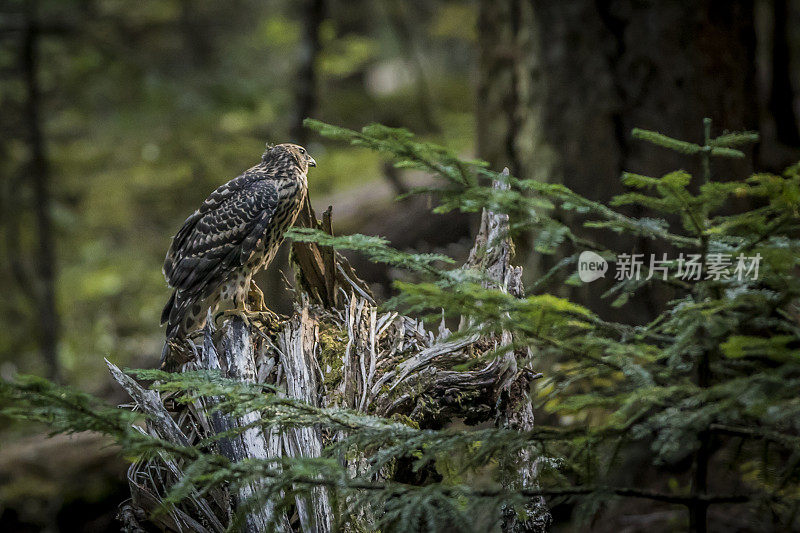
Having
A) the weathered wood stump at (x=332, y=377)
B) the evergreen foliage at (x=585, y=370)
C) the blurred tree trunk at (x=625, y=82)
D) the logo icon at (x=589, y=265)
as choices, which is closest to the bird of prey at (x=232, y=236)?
the weathered wood stump at (x=332, y=377)

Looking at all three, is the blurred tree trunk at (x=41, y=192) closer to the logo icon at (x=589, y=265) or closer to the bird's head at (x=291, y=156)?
the bird's head at (x=291, y=156)

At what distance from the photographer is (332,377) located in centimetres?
298

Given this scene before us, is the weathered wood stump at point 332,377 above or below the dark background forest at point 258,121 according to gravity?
below

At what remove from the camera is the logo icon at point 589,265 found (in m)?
2.21

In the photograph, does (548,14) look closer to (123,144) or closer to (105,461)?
(105,461)


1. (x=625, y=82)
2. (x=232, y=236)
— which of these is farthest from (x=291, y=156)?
(x=625, y=82)

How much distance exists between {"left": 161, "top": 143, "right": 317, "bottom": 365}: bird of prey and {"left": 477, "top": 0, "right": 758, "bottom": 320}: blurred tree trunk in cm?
242

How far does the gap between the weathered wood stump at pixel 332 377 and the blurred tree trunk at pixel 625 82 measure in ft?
7.27

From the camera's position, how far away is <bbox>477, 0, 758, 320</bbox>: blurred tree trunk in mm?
5047

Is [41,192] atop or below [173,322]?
atop

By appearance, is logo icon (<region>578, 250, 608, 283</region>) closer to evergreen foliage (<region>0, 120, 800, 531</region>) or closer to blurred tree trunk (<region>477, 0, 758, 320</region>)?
evergreen foliage (<region>0, 120, 800, 531</region>)

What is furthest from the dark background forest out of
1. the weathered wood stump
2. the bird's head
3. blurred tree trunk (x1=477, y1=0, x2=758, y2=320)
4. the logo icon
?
the logo icon

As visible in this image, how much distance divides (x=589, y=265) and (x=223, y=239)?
6.44ft

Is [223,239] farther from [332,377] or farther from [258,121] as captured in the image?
[258,121]
